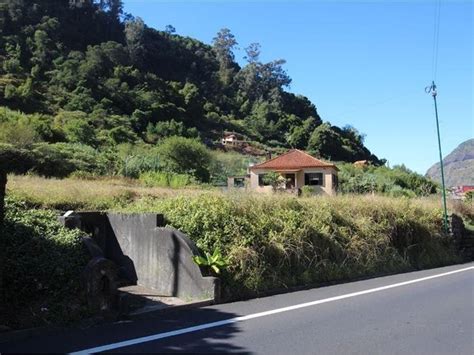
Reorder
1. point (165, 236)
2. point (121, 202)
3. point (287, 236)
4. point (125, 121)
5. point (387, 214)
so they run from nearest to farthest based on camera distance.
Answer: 1. point (165, 236)
2. point (287, 236)
3. point (121, 202)
4. point (387, 214)
5. point (125, 121)

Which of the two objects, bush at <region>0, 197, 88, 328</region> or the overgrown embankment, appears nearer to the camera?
bush at <region>0, 197, 88, 328</region>

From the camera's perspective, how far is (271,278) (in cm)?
1063

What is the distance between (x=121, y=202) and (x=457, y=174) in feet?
414

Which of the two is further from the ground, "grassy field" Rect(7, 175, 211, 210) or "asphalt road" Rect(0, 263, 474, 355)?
"grassy field" Rect(7, 175, 211, 210)

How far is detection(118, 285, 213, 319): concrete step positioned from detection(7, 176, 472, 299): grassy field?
96cm

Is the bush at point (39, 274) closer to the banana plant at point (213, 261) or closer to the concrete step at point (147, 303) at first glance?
the concrete step at point (147, 303)

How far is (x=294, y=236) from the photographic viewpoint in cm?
1181

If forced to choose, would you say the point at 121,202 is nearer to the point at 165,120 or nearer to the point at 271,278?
the point at 271,278

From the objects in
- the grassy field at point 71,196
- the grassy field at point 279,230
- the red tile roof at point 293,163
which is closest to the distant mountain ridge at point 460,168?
the red tile roof at point 293,163

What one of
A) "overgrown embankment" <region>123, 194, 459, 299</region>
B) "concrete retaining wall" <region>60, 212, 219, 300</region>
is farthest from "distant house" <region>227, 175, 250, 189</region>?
"concrete retaining wall" <region>60, 212, 219, 300</region>

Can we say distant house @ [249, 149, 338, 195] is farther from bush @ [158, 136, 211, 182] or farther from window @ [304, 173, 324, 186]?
bush @ [158, 136, 211, 182]

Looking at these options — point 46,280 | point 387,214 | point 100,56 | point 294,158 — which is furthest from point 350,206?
point 100,56

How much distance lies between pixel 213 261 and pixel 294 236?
2.74 metres

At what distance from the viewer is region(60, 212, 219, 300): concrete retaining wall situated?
9.48m
